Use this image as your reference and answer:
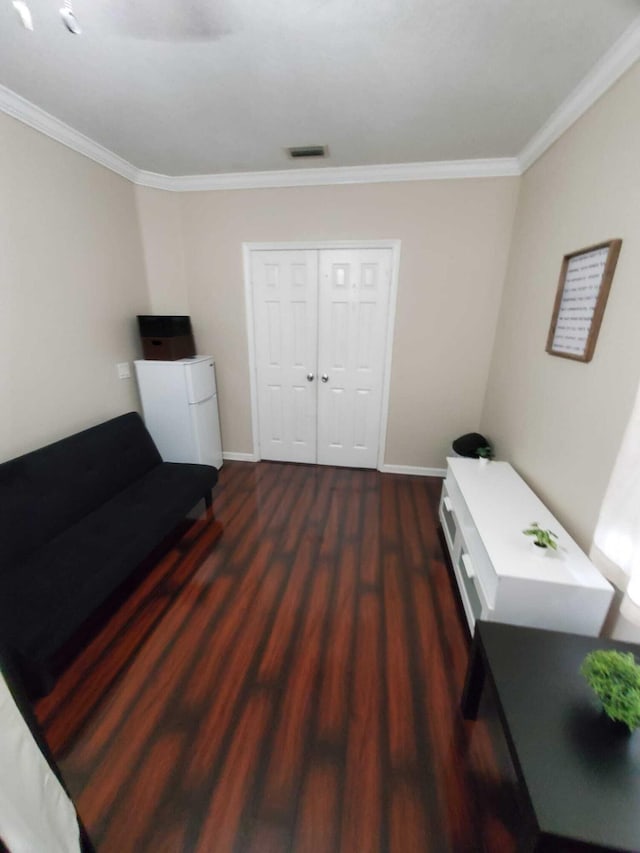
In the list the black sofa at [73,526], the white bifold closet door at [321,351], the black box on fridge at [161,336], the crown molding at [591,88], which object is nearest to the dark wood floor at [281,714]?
the black sofa at [73,526]

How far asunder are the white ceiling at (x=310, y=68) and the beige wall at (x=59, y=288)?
0.32 metres

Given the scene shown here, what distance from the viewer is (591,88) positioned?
156 cm

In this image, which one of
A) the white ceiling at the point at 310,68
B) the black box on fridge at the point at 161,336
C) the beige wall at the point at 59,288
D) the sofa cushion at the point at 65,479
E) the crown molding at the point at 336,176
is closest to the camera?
the white ceiling at the point at 310,68

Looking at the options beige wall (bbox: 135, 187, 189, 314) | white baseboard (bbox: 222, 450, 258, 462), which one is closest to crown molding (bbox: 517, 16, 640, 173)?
beige wall (bbox: 135, 187, 189, 314)

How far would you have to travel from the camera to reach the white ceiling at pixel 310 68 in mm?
1261

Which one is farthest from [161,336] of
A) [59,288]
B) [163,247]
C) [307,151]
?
[307,151]

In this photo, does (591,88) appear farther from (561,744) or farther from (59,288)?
(59,288)

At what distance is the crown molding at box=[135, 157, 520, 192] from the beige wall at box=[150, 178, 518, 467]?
0.05 meters

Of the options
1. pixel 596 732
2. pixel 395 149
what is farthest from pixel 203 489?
pixel 395 149

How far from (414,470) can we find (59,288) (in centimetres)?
305

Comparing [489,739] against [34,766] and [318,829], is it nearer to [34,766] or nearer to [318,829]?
[318,829]

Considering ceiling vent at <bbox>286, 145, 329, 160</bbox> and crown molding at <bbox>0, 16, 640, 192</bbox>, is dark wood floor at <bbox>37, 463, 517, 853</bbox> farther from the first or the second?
ceiling vent at <bbox>286, 145, 329, 160</bbox>

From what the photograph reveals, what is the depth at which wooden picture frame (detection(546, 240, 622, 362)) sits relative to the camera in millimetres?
1416

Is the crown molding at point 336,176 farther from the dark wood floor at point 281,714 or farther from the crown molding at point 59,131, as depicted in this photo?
the dark wood floor at point 281,714
